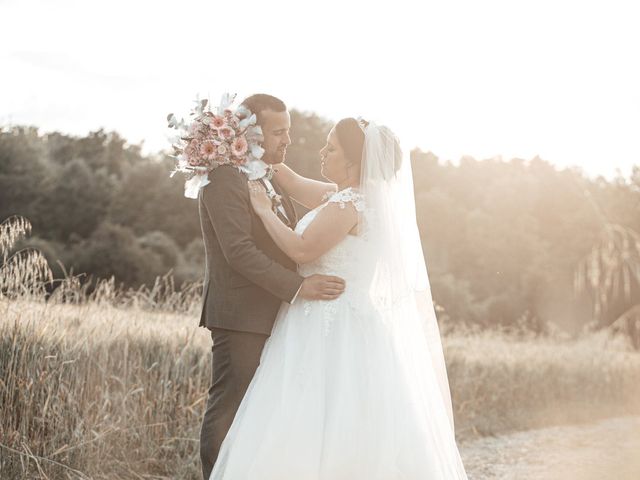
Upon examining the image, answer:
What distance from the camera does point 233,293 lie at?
4312mm

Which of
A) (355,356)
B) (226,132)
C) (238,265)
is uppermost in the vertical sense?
(226,132)

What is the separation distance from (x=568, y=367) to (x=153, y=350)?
7901mm

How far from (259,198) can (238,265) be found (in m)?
0.43

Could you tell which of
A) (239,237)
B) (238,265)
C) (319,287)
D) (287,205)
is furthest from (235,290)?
(287,205)

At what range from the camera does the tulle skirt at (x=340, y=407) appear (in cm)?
399

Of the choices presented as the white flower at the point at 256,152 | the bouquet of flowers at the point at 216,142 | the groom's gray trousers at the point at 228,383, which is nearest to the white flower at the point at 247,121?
the bouquet of flowers at the point at 216,142

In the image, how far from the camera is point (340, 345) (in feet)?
14.2

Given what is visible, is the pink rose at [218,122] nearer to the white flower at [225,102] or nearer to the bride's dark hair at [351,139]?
the white flower at [225,102]

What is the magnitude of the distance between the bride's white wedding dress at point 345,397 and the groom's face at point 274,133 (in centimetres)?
45

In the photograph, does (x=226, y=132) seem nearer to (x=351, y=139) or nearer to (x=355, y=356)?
(x=351, y=139)

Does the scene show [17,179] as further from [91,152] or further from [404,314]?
[404,314]

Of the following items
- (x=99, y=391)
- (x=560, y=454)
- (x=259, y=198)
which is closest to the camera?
(x=259, y=198)

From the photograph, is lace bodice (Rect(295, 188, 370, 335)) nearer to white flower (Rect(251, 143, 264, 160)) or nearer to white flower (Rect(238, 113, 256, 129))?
white flower (Rect(251, 143, 264, 160))

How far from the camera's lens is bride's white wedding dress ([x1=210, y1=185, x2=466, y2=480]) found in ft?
13.1
